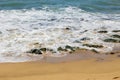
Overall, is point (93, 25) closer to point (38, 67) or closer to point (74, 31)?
point (74, 31)

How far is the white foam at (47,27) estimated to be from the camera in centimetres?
722

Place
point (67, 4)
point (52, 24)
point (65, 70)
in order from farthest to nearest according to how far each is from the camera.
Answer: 1. point (67, 4)
2. point (52, 24)
3. point (65, 70)

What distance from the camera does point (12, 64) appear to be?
6027mm

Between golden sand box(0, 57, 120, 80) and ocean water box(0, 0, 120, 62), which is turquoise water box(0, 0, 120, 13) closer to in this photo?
ocean water box(0, 0, 120, 62)

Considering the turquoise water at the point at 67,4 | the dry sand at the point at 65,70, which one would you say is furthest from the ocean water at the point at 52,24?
the dry sand at the point at 65,70

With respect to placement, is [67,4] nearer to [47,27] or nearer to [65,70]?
[47,27]

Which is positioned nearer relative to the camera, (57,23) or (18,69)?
(18,69)

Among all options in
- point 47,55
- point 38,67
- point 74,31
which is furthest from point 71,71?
point 74,31

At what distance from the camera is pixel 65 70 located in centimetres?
571

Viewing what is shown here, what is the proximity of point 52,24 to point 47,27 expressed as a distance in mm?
400

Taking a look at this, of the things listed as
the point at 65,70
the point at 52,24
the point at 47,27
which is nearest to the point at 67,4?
the point at 52,24

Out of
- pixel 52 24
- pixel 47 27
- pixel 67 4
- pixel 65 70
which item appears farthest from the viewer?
pixel 67 4

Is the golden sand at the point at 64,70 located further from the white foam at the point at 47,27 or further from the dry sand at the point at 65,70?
the white foam at the point at 47,27

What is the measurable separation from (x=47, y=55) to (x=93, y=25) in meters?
2.81
